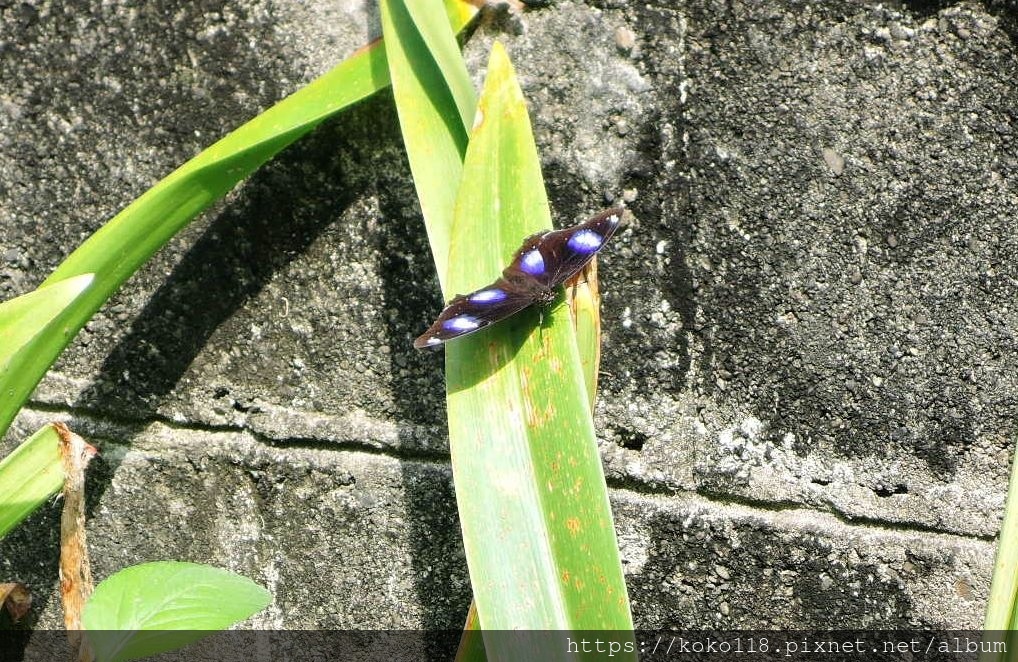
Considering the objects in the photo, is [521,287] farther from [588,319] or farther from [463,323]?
[588,319]

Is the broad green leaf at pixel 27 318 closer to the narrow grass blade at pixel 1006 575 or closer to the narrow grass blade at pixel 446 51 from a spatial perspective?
the narrow grass blade at pixel 446 51

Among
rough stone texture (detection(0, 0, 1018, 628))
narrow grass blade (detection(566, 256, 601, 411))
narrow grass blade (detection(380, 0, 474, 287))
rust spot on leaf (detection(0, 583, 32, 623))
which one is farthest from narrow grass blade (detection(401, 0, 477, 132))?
rust spot on leaf (detection(0, 583, 32, 623))

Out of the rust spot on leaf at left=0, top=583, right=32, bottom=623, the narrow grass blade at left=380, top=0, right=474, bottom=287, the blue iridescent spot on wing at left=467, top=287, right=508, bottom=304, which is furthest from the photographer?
the rust spot on leaf at left=0, top=583, right=32, bottom=623

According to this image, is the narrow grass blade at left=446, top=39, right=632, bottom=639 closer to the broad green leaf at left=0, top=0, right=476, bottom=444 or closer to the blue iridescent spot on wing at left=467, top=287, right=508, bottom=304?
the blue iridescent spot on wing at left=467, top=287, right=508, bottom=304

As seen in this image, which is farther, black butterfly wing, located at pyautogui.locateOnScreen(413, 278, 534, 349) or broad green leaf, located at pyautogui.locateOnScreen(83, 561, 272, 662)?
black butterfly wing, located at pyautogui.locateOnScreen(413, 278, 534, 349)

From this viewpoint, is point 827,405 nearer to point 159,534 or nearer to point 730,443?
point 730,443

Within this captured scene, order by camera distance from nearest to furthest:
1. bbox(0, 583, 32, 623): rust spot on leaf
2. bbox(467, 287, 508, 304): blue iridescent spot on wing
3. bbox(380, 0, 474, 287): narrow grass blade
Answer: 1. bbox(467, 287, 508, 304): blue iridescent spot on wing
2. bbox(380, 0, 474, 287): narrow grass blade
3. bbox(0, 583, 32, 623): rust spot on leaf

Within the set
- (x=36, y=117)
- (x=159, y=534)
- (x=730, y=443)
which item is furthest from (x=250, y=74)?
(x=730, y=443)
